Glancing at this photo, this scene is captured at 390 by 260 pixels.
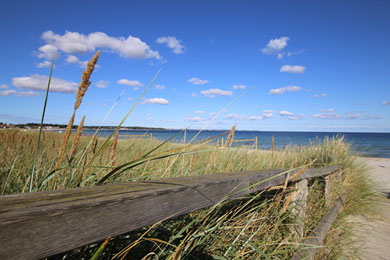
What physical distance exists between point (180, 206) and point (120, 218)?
0.90 feet

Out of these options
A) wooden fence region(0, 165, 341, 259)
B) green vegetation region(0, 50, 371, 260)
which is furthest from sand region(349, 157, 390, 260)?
wooden fence region(0, 165, 341, 259)

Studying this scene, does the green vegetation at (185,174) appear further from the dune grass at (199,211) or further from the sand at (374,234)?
the sand at (374,234)

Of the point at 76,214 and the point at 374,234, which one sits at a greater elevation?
the point at 76,214

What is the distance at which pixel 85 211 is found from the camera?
595 millimetres

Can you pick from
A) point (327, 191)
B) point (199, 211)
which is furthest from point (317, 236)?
point (199, 211)

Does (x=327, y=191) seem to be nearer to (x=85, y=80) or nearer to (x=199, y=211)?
(x=199, y=211)

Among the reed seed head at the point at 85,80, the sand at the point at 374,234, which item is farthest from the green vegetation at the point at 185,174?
the sand at the point at 374,234

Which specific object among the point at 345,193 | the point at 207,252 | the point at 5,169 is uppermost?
the point at 5,169

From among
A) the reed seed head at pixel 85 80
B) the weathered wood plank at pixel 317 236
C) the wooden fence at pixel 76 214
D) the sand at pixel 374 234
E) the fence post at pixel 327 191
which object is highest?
the reed seed head at pixel 85 80

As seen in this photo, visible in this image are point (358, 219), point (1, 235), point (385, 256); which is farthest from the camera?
point (358, 219)

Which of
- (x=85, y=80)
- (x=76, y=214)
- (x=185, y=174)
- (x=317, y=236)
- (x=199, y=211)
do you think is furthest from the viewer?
(x=317, y=236)

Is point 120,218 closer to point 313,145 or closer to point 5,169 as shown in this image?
point 5,169

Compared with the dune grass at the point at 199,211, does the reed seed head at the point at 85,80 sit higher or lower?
higher

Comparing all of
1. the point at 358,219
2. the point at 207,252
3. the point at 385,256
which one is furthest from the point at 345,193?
the point at 207,252
